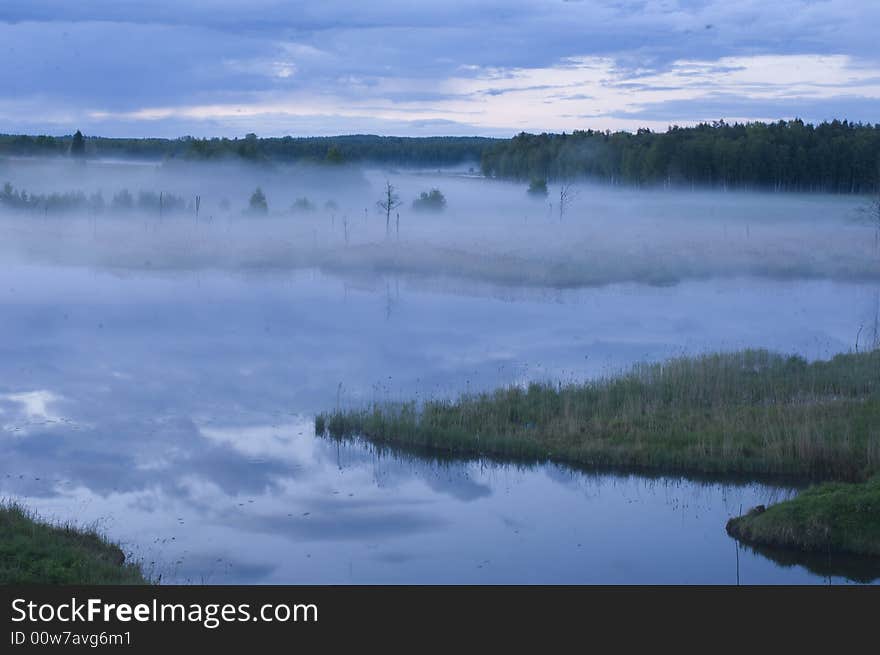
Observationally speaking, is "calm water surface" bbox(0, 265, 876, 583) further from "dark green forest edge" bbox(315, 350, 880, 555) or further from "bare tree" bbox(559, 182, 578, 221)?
"bare tree" bbox(559, 182, 578, 221)

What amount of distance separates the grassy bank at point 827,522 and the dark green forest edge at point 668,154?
7047cm

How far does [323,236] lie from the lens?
80.9m

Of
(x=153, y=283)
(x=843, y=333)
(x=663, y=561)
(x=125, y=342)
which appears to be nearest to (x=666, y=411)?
(x=663, y=561)

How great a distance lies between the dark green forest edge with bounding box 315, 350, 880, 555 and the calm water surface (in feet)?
1.79

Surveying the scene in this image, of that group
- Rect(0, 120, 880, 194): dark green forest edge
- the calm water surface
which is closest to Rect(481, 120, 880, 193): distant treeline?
Rect(0, 120, 880, 194): dark green forest edge

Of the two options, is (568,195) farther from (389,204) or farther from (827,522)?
(827,522)

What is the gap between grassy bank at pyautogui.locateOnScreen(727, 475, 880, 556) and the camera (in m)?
14.7

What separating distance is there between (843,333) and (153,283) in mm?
36105

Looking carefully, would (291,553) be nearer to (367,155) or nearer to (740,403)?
(740,403)

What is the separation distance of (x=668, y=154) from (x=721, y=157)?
5.38m

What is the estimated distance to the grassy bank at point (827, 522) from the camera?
14727mm

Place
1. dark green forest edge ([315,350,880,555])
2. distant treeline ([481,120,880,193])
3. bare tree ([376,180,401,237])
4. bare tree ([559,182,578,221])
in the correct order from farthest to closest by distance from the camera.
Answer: bare tree ([559,182,578,221]) → distant treeline ([481,120,880,193]) → bare tree ([376,180,401,237]) → dark green forest edge ([315,350,880,555])

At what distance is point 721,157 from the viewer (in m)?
98.5
